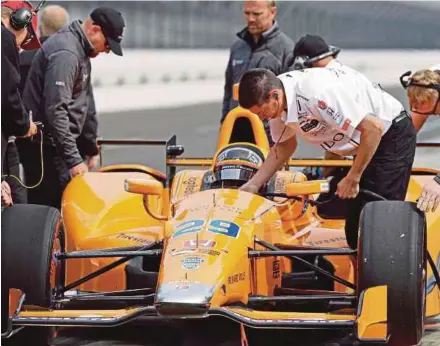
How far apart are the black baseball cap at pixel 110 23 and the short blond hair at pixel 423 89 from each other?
7.21 feet

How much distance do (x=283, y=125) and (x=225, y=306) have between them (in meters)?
1.62

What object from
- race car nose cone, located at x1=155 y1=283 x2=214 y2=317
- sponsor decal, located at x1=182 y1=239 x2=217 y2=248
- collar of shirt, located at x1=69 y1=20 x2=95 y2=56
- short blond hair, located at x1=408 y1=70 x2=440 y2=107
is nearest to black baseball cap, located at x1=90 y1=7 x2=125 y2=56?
collar of shirt, located at x1=69 y1=20 x2=95 y2=56

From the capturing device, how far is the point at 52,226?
281 inches

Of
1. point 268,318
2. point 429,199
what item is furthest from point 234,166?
point 268,318

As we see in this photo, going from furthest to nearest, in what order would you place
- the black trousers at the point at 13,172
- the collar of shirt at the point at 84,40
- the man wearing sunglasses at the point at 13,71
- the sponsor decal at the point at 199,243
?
the collar of shirt at the point at 84,40 → the black trousers at the point at 13,172 → the man wearing sunglasses at the point at 13,71 → the sponsor decal at the point at 199,243

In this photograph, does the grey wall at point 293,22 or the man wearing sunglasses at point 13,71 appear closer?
the man wearing sunglasses at point 13,71

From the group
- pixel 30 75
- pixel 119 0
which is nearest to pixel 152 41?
pixel 119 0

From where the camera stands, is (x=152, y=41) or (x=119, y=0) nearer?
(x=119, y=0)

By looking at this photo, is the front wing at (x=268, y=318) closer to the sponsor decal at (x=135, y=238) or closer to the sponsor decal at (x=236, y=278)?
the sponsor decal at (x=236, y=278)

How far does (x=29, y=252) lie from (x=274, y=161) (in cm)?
173

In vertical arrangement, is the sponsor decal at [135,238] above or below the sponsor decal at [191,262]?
below

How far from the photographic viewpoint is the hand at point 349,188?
7.57m

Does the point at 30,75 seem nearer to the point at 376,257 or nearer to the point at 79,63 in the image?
the point at 79,63

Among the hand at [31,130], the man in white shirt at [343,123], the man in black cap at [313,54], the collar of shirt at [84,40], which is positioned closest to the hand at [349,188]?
the man in white shirt at [343,123]
